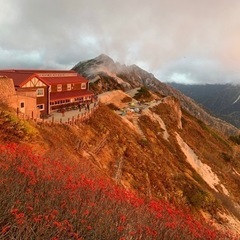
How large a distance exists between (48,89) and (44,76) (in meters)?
8.88

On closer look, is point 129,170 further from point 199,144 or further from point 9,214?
point 199,144

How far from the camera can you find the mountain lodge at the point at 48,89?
133 ft

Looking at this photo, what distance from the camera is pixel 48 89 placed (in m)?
45.4

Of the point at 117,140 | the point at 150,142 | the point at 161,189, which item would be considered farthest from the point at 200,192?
the point at 150,142

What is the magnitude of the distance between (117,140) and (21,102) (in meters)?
12.6

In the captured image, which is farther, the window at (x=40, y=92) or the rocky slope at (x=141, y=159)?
the window at (x=40, y=92)

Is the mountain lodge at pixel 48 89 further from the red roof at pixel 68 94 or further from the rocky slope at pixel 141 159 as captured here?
the rocky slope at pixel 141 159

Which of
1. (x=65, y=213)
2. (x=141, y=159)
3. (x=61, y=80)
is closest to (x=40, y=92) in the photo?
(x=61, y=80)

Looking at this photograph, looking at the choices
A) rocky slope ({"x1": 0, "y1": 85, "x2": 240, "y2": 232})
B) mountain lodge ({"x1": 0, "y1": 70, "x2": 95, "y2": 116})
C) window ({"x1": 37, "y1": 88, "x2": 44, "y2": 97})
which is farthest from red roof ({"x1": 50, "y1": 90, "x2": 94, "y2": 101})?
rocky slope ({"x1": 0, "y1": 85, "x2": 240, "y2": 232})

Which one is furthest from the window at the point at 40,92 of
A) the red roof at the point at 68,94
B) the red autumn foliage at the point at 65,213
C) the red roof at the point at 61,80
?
the red autumn foliage at the point at 65,213

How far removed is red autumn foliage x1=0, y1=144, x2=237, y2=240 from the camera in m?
8.74

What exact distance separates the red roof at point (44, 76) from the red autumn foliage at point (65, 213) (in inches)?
1127

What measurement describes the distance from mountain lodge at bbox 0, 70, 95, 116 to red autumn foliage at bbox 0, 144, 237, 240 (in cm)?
2545

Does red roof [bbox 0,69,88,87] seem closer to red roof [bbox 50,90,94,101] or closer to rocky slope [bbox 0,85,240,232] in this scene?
red roof [bbox 50,90,94,101]
